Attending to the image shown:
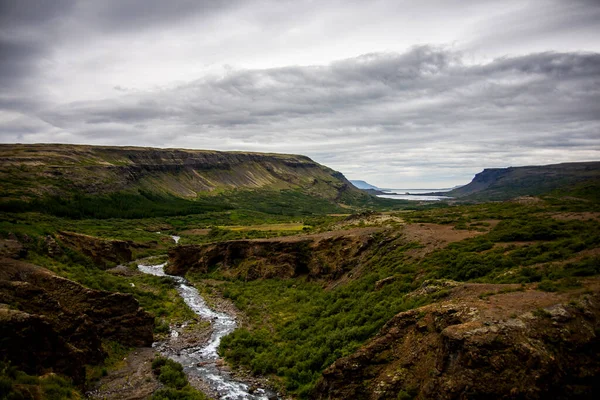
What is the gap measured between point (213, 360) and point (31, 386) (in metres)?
13.1

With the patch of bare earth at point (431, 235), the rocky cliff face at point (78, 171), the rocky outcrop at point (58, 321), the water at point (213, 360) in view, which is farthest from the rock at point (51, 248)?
the rocky cliff face at point (78, 171)

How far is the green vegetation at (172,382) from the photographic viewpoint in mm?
19406

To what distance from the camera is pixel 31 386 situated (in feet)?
47.1

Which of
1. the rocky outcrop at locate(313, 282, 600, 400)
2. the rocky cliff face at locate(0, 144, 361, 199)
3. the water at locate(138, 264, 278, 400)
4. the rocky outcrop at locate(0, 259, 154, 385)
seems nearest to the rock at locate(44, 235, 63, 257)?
the rocky outcrop at locate(0, 259, 154, 385)

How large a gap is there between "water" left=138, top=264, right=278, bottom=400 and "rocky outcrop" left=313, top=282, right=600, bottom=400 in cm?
626

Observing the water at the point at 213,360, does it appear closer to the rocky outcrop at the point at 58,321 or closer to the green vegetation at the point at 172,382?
the green vegetation at the point at 172,382

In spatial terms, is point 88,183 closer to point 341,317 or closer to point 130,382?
point 130,382

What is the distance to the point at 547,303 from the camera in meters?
15.0

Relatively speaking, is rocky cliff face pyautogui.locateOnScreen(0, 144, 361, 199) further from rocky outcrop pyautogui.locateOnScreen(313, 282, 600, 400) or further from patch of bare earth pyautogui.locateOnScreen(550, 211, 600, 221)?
patch of bare earth pyautogui.locateOnScreen(550, 211, 600, 221)

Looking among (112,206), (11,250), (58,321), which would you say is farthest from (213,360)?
(112,206)

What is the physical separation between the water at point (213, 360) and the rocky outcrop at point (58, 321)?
→ 349 centimetres

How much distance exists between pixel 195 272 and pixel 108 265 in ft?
42.6

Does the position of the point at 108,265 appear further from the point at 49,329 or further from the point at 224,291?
the point at 49,329

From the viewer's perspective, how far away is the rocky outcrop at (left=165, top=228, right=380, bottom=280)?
40844mm
